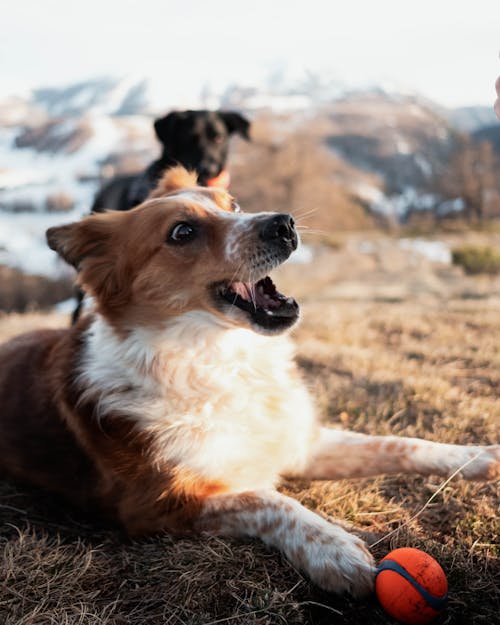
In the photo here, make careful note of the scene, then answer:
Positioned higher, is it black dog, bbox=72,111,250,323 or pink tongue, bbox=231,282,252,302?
pink tongue, bbox=231,282,252,302

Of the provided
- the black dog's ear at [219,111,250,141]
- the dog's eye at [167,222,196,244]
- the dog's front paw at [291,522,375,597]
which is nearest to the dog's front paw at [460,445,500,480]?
the dog's front paw at [291,522,375,597]

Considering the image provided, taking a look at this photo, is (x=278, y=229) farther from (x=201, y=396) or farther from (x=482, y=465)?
(x=482, y=465)

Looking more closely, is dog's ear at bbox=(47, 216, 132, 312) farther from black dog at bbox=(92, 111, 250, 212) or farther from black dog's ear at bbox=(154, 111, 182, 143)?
black dog's ear at bbox=(154, 111, 182, 143)

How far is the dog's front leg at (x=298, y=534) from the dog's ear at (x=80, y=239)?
1321mm

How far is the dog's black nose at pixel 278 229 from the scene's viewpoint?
8.17 feet

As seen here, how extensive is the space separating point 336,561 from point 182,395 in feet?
3.28

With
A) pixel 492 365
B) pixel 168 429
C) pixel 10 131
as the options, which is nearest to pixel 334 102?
pixel 10 131

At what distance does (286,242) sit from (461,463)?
1.30 m

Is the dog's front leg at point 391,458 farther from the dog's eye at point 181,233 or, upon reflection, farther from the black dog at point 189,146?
the black dog at point 189,146

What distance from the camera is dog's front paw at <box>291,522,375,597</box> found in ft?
6.49

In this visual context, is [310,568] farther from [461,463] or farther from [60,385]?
[60,385]

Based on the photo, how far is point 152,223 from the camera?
2709mm

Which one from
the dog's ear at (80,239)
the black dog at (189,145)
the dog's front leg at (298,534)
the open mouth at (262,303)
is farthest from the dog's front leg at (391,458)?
the black dog at (189,145)

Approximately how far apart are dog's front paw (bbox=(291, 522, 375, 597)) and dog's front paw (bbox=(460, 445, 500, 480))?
2.52ft
